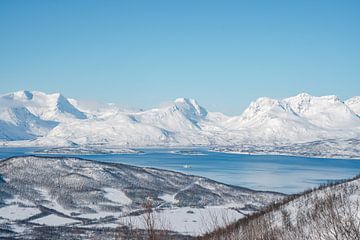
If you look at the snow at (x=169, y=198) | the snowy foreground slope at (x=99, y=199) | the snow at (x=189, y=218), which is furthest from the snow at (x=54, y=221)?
the snow at (x=169, y=198)

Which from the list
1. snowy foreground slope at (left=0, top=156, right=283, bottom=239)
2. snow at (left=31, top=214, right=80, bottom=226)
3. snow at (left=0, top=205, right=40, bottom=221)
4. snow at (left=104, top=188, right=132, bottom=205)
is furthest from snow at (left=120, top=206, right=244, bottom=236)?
snow at (left=0, top=205, right=40, bottom=221)

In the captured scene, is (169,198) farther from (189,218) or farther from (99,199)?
(189,218)

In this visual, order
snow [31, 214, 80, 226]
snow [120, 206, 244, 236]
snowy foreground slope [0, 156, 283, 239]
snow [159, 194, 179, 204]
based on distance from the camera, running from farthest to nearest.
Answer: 1. snow [159, 194, 179, 204]
2. snow [31, 214, 80, 226]
3. snowy foreground slope [0, 156, 283, 239]
4. snow [120, 206, 244, 236]

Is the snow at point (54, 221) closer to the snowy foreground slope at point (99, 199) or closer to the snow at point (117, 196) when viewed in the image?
the snowy foreground slope at point (99, 199)

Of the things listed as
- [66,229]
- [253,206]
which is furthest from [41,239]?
[253,206]

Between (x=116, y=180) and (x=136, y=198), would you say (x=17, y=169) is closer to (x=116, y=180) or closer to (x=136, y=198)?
(x=116, y=180)

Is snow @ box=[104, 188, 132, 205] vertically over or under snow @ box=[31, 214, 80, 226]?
over

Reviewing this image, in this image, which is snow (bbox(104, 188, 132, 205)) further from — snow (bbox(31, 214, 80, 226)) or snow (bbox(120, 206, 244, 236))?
snow (bbox(31, 214, 80, 226))
